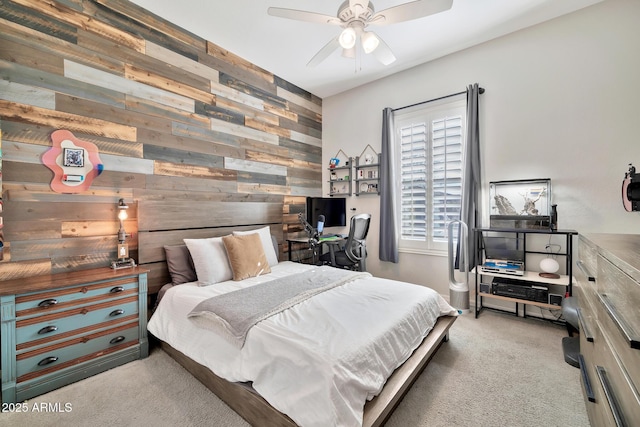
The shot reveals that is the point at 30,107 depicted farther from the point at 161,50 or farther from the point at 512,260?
the point at 512,260

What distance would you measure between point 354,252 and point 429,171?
149 cm

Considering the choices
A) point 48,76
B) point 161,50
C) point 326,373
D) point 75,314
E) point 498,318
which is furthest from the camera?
point 498,318

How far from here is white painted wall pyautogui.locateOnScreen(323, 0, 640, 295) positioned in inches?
100

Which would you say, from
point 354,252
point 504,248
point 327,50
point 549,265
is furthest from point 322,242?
point 549,265

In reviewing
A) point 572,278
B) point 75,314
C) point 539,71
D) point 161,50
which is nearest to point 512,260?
point 572,278

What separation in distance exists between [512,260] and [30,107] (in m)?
4.57

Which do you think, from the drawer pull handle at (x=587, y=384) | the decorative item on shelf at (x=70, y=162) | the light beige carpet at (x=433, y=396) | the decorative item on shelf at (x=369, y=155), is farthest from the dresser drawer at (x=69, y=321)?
the decorative item on shelf at (x=369, y=155)

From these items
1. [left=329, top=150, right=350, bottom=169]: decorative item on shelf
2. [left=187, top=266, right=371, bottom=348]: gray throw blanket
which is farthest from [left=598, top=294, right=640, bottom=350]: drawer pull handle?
[left=329, top=150, right=350, bottom=169]: decorative item on shelf

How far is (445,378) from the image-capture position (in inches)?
77.2

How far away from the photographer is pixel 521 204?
2.97m

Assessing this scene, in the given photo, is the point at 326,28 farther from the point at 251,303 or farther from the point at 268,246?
the point at 251,303

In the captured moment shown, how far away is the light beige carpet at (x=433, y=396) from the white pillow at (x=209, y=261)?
2.32 ft

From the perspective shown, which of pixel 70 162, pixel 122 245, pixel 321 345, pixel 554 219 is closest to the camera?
pixel 321 345

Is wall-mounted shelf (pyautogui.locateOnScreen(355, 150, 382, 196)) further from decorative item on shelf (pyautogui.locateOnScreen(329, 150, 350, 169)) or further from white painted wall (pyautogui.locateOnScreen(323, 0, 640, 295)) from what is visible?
white painted wall (pyautogui.locateOnScreen(323, 0, 640, 295))
